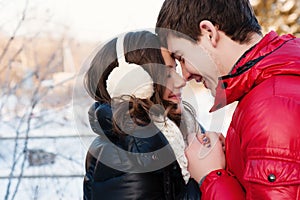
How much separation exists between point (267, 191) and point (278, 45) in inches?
11.8

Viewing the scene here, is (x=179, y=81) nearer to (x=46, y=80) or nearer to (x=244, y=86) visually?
(x=244, y=86)

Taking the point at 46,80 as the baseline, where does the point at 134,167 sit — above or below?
above

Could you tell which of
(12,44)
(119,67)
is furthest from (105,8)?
(119,67)

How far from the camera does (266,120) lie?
0.77 metres

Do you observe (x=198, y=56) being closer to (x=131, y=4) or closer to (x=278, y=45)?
(x=278, y=45)

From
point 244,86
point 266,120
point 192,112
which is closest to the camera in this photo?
point 266,120

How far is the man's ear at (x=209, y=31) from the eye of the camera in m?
0.95

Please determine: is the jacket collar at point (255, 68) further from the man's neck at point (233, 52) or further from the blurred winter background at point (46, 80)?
the blurred winter background at point (46, 80)

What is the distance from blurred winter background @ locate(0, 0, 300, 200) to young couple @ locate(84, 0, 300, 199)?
1059 millimetres

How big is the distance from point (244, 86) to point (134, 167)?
15.0 inches

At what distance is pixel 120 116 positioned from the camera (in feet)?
3.82

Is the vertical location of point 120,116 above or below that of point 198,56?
below

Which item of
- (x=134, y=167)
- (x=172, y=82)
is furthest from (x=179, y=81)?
(x=134, y=167)

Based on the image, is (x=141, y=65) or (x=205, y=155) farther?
(x=141, y=65)
